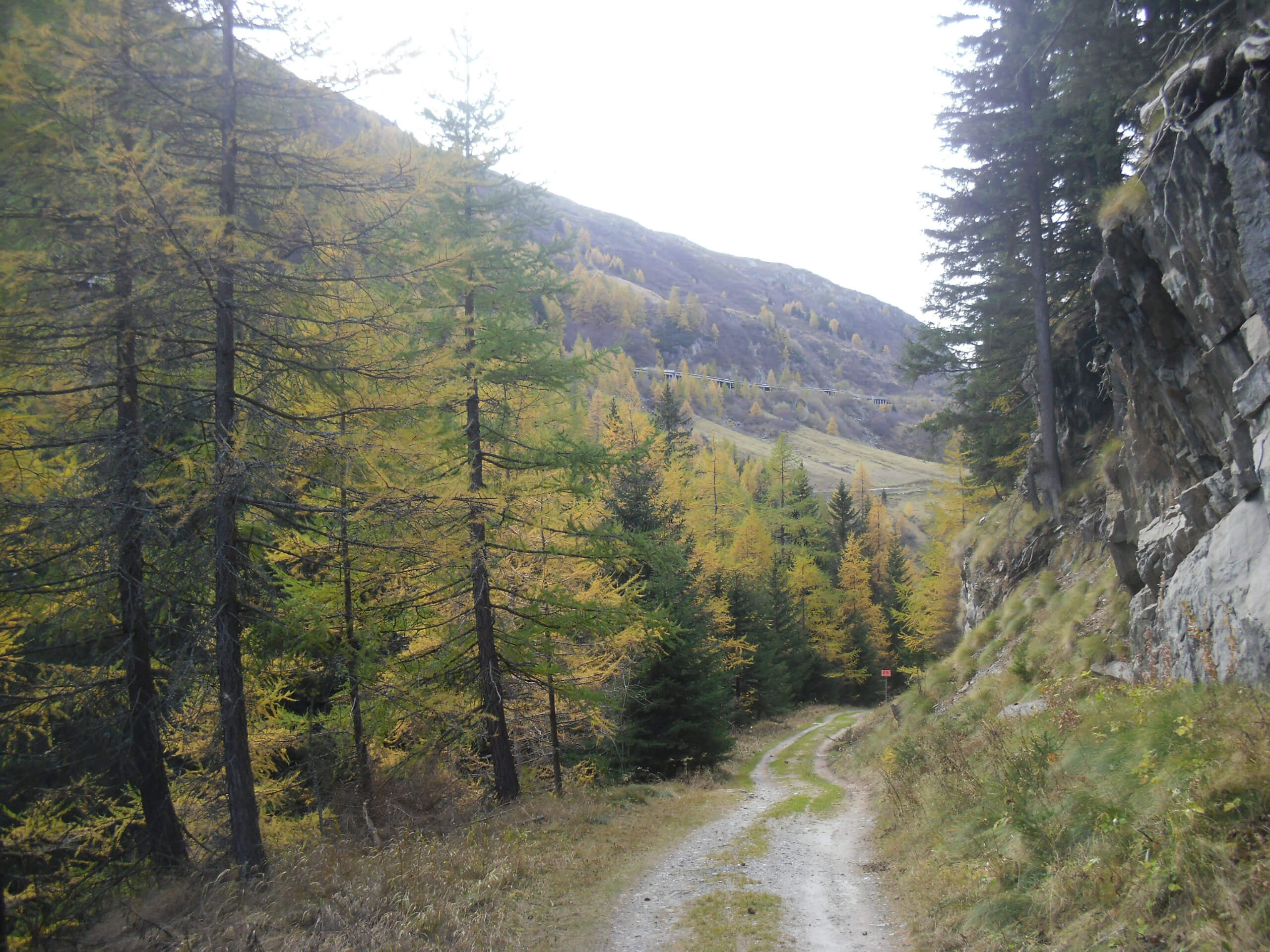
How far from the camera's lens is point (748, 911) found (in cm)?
773

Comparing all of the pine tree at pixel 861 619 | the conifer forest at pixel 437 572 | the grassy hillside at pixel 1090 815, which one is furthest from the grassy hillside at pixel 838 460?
the grassy hillside at pixel 1090 815

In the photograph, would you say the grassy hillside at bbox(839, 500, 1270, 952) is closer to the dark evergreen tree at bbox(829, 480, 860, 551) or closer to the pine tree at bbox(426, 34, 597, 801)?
the pine tree at bbox(426, 34, 597, 801)

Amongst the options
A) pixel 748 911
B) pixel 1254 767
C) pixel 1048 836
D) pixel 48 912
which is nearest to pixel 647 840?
pixel 748 911

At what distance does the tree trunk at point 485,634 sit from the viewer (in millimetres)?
11734

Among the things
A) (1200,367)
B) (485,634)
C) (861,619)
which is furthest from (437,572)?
(861,619)

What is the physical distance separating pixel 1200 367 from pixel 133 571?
45.9ft

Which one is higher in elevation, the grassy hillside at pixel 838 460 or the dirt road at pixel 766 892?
the grassy hillside at pixel 838 460

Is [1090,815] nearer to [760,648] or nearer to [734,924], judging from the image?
[734,924]

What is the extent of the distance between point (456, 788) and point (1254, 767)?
11.6 metres

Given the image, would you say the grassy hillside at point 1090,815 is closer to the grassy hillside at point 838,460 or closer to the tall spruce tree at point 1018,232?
the tall spruce tree at point 1018,232

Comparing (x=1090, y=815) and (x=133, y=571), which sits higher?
(x=133, y=571)

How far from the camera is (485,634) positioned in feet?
39.2

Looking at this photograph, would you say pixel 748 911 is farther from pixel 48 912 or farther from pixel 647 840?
pixel 48 912

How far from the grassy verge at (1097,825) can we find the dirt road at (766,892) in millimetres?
556
